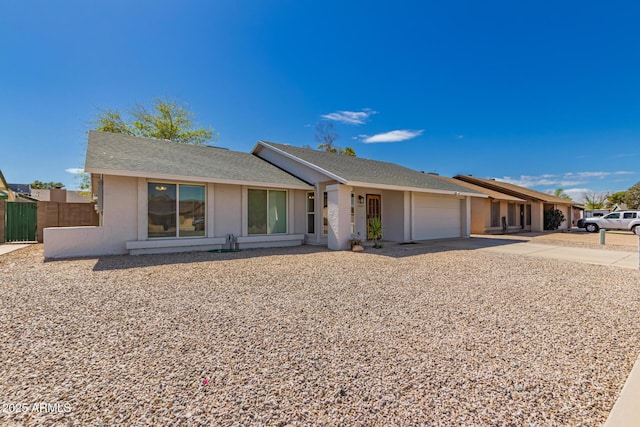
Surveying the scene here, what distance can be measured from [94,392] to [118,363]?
47cm

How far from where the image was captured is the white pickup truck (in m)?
20.1

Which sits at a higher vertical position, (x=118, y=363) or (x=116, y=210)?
(x=116, y=210)

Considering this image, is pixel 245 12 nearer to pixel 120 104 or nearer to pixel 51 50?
pixel 51 50

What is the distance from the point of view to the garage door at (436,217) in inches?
553

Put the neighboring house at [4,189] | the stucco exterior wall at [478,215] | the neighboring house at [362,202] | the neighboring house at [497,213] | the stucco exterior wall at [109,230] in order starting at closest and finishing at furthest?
the stucco exterior wall at [109,230], the neighboring house at [362,202], the neighboring house at [4,189], the stucco exterior wall at [478,215], the neighboring house at [497,213]

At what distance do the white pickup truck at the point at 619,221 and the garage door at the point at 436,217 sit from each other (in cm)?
1387

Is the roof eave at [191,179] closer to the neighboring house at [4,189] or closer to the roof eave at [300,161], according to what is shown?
the roof eave at [300,161]

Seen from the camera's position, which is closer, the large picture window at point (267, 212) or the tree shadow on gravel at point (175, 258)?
the tree shadow on gravel at point (175, 258)

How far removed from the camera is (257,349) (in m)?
3.03

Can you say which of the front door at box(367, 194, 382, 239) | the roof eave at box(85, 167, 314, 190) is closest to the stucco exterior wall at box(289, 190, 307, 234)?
the roof eave at box(85, 167, 314, 190)

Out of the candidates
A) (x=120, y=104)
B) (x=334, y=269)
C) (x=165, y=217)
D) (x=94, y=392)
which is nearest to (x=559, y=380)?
(x=94, y=392)

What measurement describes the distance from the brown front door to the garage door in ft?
5.76

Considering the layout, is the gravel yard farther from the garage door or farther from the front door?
the garage door

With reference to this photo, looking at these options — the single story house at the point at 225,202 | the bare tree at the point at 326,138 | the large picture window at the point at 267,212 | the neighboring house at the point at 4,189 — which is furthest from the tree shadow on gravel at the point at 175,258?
the bare tree at the point at 326,138
